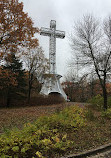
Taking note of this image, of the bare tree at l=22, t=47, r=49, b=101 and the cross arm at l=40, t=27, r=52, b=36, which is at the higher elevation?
the cross arm at l=40, t=27, r=52, b=36

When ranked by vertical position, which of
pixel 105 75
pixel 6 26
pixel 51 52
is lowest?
pixel 105 75

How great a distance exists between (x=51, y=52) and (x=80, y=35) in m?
11.1

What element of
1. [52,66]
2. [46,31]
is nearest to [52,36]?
[46,31]

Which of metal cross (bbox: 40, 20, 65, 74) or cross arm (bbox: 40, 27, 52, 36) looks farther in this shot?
cross arm (bbox: 40, 27, 52, 36)

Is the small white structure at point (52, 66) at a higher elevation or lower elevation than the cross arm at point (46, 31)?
lower

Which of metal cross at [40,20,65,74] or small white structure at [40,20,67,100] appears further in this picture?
metal cross at [40,20,65,74]

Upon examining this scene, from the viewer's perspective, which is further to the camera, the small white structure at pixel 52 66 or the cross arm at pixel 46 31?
the cross arm at pixel 46 31

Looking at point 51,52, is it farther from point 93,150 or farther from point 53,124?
point 93,150

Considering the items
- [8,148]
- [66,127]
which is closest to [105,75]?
[66,127]

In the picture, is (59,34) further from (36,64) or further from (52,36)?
(36,64)

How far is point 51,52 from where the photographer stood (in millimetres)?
22281

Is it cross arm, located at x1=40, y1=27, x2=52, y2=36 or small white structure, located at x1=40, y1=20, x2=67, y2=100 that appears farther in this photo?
cross arm, located at x1=40, y1=27, x2=52, y2=36

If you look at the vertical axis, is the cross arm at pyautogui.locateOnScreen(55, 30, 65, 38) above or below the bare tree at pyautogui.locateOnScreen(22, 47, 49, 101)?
above

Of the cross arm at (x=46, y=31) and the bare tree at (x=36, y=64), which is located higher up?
the cross arm at (x=46, y=31)
